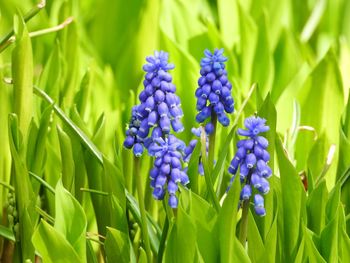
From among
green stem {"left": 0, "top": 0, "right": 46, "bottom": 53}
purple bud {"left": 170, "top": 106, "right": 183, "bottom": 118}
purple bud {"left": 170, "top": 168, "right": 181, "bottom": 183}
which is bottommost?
purple bud {"left": 170, "top": 168, "right": 181, "bottom": 183}

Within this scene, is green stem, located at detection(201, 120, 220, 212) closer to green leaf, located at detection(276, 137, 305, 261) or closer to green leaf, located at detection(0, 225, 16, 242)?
green leaf, located at detection(276, 137, 305, 261)

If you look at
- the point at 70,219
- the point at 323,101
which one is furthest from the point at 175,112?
the point at 323,101

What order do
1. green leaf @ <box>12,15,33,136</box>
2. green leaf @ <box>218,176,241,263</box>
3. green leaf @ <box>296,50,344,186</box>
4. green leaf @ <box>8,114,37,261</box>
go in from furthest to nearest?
green leaf @ <box>296,50,344,186</box> → green leaf @ <box>12,15,33,136</box> → green leaf @ <box>8,114,37,261</box> → green leaf @ <box>218,176,241,263</box>

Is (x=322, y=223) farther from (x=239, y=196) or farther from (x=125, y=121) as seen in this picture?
(x=125, y=121)

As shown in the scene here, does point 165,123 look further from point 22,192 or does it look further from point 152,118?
point 22,192

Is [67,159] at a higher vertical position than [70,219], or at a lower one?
higher

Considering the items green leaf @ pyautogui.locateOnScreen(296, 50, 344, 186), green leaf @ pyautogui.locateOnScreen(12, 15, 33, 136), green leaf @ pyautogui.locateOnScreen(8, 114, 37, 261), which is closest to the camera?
green leaf @ pyautogui.locateOnScreen(8, 114, 37, 261)

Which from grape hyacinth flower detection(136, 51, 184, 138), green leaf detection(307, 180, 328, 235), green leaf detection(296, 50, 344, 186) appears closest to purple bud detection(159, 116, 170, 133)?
grape hyacinth flower detection(136, 51, 184, 138)

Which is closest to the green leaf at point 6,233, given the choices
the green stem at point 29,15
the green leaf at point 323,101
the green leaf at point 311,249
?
the green stem at point 29,15
